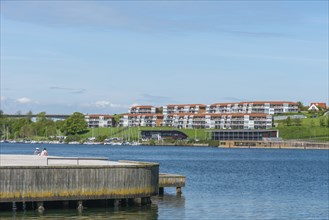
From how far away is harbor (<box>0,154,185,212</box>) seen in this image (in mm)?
50719

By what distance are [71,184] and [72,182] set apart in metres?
0.15

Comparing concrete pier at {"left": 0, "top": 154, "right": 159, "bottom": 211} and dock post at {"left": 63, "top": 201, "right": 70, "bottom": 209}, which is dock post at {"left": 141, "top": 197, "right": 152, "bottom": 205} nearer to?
concrete pier at {"left": 0, "top": 154, "right": 159, "bottom": 211}

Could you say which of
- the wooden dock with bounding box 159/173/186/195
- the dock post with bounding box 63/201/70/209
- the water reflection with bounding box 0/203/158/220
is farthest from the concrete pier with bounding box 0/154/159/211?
the wooden dock with bounding box 159/173/186/195

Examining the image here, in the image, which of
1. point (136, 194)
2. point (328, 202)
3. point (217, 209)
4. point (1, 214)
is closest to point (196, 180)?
point (328, 202)

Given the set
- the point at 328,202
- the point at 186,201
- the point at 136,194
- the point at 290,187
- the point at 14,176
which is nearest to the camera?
the point at 14,176

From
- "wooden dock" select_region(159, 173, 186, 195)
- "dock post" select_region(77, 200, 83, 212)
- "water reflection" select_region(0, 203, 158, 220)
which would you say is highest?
"wooden dock" select_region(159, 173, 186, 195)

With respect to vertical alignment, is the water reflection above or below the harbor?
below

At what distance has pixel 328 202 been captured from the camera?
7075 centimetres

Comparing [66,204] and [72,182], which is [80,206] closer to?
[66,204]

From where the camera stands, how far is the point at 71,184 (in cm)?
5219

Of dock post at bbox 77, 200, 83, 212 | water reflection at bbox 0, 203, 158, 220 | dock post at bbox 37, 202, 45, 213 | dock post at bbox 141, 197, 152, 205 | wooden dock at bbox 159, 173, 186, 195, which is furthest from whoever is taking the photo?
wooden dock at bbox 159, 173, 186, 195

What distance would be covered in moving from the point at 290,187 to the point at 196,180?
11.8 metres

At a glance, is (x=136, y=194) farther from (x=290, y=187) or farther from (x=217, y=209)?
(x=290, y=187)

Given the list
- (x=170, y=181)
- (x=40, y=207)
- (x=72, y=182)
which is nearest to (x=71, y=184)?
(x=72, y=182)
